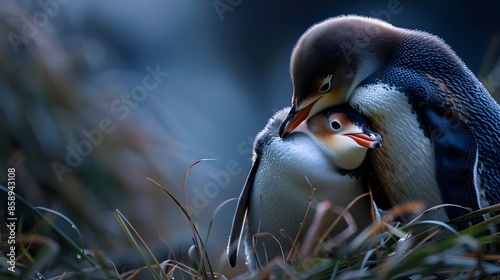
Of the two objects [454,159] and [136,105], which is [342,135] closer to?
[454,159]

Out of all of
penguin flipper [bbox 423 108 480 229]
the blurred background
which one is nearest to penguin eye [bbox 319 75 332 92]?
penguin flipper [bbox 423 108 480 229]

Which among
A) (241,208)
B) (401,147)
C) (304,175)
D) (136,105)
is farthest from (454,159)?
(136,105)

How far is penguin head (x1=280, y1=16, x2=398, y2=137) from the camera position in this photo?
99cm

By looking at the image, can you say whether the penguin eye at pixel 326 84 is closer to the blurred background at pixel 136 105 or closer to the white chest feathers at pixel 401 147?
the white chest feathers at pixel 401 147

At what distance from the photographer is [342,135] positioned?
96 centimetres

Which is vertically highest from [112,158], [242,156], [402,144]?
[402,144]

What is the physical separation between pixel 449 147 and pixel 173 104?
5.04ft

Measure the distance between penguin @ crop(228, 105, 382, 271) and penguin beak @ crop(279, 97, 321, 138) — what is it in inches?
0.7

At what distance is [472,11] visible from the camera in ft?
10.1

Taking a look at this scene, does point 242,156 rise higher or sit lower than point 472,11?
lower

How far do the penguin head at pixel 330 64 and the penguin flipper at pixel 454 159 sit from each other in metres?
0.11

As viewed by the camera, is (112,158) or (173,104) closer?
(112,158)

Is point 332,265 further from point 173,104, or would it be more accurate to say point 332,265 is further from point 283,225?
point 173,104

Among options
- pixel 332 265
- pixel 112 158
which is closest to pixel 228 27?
pixel 112 158
